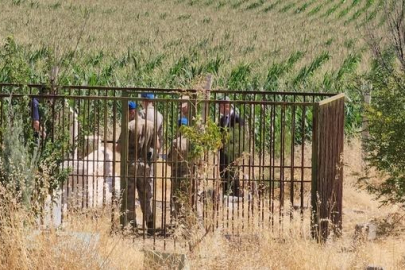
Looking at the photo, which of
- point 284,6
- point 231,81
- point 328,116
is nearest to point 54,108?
point 328,116

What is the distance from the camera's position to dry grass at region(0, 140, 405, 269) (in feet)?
29.7

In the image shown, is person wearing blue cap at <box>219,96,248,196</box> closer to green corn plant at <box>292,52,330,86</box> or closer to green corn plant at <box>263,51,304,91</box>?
green corn plant at <box>263,51,304,91</box>

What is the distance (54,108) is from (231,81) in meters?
14.5

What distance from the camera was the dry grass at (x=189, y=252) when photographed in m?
9.06

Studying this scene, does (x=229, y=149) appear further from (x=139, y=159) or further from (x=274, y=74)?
(x=274, y=74)

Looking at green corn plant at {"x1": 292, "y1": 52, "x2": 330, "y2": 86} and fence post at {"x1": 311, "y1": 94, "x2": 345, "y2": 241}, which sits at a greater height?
green corn plant at {"x1": 292, "y1": 52, "x2": 330, "y2": 86}

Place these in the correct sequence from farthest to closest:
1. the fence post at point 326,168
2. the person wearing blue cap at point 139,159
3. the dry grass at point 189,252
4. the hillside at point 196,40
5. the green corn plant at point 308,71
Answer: the green corn plant at point 308,71 < the hillside at point 196,40 < the person wearing blue cap at point 139,159 < the fence post at point 326,168 < the dry grass at point 189,252

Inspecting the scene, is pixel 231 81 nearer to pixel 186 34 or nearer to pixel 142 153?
pixel 142 153

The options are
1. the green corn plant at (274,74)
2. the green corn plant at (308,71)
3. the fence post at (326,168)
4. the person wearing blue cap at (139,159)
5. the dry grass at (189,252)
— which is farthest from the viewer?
the green corn plant at (308,71)

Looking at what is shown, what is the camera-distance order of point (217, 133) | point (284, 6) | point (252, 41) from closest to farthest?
1. point (217, 133)
2. point (252, 41)
3. point (284, 6)

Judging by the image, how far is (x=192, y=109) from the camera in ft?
42.9

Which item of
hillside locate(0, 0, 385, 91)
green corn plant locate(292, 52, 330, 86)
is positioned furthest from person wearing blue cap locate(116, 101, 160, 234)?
green corn plant locate(292, 52, 330, 86)

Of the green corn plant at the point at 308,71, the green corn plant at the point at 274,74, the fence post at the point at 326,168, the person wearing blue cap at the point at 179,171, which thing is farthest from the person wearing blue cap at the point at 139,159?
the green corn plant at the point at 308,71

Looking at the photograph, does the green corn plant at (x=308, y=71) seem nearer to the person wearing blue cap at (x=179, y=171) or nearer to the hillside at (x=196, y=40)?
the hillside at (x=196, y=40)
